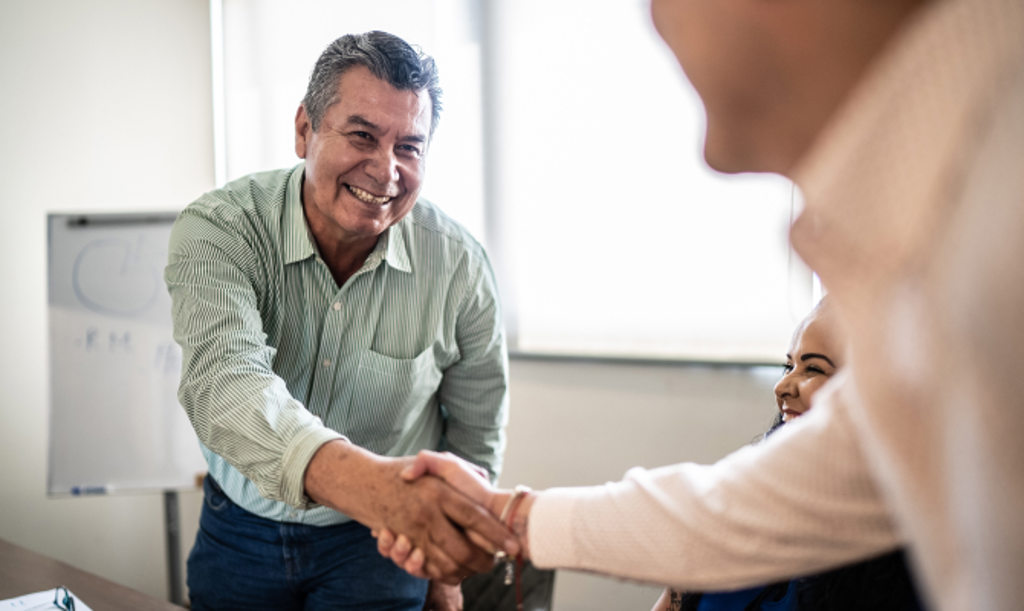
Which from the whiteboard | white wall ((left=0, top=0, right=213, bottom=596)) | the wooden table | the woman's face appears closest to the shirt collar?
the wooden table

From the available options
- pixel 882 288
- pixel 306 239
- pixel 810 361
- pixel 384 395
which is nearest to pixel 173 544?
pixel 384 395

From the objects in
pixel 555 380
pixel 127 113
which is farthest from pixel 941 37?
pixel 127 113

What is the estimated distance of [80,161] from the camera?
3.53m

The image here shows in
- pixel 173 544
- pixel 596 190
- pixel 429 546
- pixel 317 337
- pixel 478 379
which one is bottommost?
pixel 173 544

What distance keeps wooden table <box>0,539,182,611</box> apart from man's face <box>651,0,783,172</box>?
52.5 inches

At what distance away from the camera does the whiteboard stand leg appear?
3.11 metres

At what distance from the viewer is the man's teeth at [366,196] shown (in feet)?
5.92

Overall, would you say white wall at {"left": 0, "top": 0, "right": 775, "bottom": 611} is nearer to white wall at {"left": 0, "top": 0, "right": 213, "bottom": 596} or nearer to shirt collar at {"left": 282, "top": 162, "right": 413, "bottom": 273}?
white wall at {"left": 0, "top": 0, "right": 213, "bottom": 596}

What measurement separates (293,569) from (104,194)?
7.95ft

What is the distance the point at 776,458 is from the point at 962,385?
13.0 inches

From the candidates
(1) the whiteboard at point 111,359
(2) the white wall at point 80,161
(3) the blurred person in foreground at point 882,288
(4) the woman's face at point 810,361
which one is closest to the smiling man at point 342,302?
(4) the woman's face at point 810,361

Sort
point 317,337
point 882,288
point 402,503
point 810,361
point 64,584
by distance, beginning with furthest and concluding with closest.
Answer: point 317,337
point 64,584
point 810,361
point 402,503
point 882,288

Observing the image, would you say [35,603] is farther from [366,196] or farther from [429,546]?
[366,196]

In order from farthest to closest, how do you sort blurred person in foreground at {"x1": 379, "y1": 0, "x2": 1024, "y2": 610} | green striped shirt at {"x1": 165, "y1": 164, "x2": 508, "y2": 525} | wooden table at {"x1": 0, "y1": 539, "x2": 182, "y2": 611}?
1. wooden table at {"x1": 0, "y1": 539, "x2": 182, "y2": 611}
2. green striped shirt at {"x1": 165, "y1": 164, "x2": 508, "y2": 525}
3. blurred person in foreground at {"x1": 379, "y1": 0, "x2": 1024, "y2": 610}
